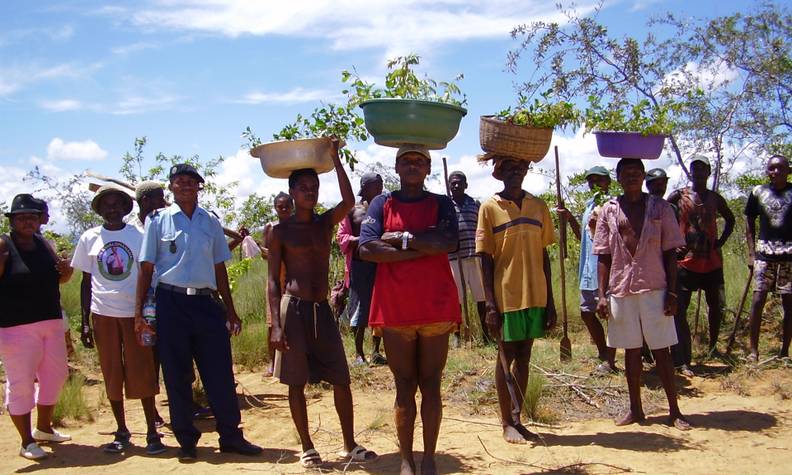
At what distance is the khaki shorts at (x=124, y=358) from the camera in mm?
5258

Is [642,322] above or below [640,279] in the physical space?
below

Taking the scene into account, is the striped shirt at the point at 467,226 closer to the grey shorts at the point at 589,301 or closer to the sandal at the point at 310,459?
the grey shorts at the point at 589,301

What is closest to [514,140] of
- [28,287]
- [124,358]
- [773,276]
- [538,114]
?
[538,114]

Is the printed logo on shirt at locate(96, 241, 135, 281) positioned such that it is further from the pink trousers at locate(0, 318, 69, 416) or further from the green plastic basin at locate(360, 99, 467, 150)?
the green plastic basin at locate(360, 99, 467, 150)

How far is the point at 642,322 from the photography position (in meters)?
5.17

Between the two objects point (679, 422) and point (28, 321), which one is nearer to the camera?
point (679, 422)

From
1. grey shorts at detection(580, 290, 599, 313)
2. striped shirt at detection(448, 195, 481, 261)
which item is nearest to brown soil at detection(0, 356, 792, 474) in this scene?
grey shorts at detection(580, 290, 599, 313)

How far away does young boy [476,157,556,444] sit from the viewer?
474cm

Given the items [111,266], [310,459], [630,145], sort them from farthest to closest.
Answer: [111,266]
[630,145]
[310,459]

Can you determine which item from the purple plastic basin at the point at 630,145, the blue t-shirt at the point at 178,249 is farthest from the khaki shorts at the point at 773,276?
the blue t-shirt at the point at 178,249

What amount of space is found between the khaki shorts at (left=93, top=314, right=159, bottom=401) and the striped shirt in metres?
3.76

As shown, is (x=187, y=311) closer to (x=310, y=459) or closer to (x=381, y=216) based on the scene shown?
(x=310, y=459)

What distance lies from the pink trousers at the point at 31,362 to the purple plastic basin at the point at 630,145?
14.2ft

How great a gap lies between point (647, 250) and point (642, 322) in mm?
529
